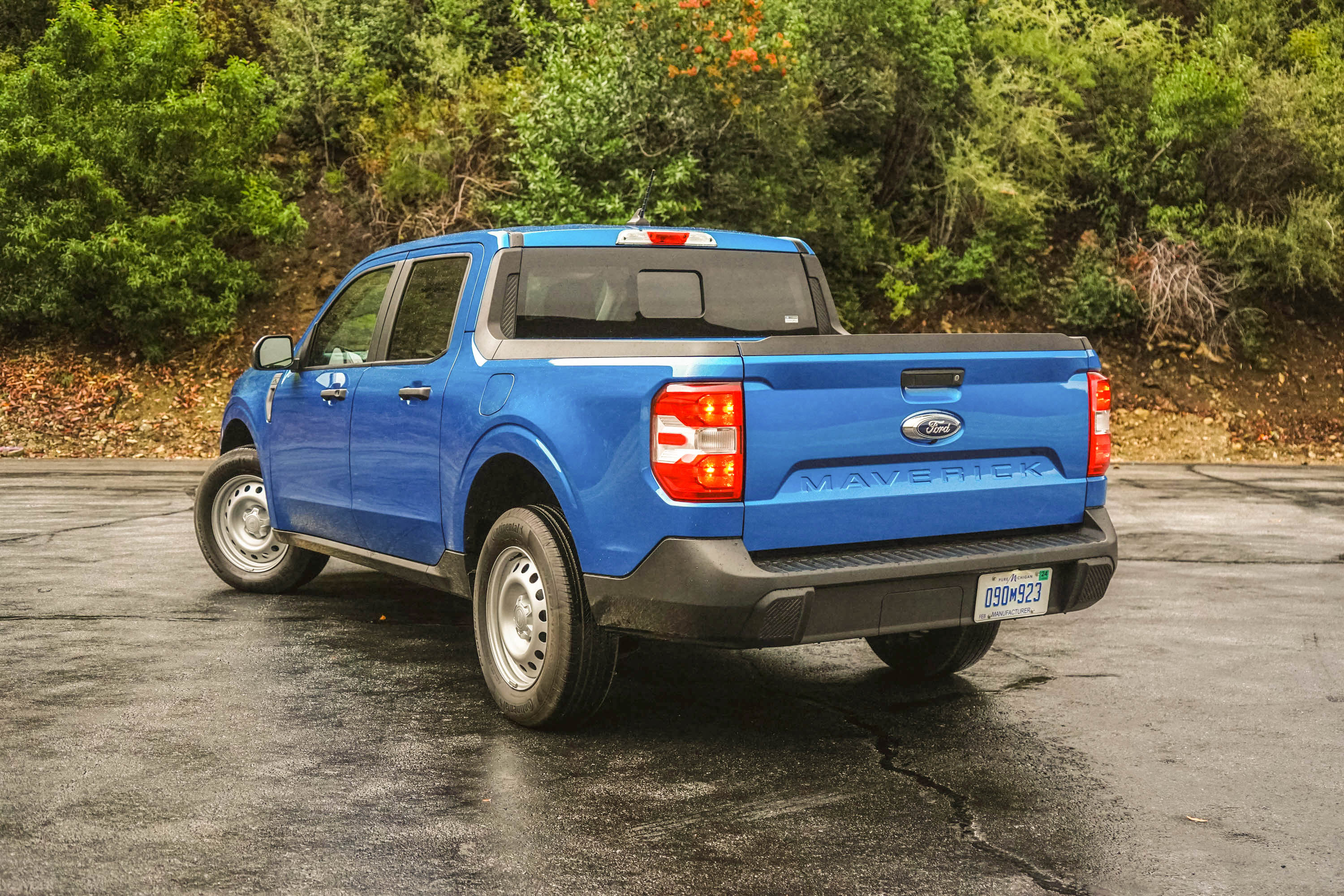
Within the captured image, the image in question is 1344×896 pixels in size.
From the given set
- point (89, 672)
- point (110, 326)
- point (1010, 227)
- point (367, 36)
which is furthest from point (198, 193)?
point (89, 672)

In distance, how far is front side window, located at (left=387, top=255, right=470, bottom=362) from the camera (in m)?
5.77

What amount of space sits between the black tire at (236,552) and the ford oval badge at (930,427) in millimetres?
4377

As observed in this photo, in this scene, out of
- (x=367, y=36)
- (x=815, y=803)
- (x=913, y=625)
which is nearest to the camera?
(x=815, y=803)

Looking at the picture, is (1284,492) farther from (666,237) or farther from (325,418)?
(325,418)

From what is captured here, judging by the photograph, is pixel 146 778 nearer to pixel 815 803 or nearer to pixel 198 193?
pixel 815 803

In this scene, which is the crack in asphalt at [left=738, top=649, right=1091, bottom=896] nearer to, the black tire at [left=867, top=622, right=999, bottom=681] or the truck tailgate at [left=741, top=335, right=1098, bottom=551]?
the black tire at [left=867, top=622, right=999, bottom=681]

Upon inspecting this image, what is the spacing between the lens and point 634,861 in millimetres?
3736

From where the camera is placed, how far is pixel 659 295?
5887mm

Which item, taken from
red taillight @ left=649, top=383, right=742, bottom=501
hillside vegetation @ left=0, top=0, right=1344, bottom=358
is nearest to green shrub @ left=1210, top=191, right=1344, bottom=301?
hillside vegetation @ left=0, top=0, right=1344, bottom=358

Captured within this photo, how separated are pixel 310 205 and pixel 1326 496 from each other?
19.1m

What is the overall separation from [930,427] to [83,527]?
8.64 meters

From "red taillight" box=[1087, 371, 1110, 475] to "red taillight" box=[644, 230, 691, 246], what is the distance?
6.25 feet

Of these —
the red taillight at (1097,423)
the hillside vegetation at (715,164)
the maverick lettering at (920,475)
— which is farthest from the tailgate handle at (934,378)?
the hillside vegetation at (715,164)

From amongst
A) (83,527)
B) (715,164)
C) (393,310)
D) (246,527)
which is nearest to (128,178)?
(715,164)
